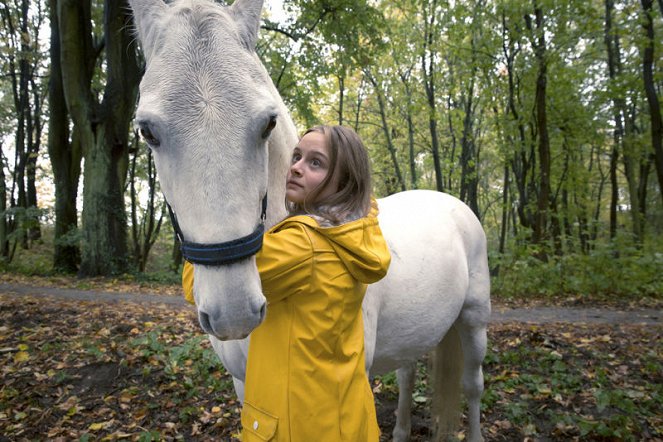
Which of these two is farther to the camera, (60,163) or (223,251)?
(60,163)

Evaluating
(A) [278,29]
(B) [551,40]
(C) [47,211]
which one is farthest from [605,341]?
(C) [47,211]

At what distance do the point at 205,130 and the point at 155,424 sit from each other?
3068mm

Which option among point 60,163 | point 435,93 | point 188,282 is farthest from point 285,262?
point 435,93

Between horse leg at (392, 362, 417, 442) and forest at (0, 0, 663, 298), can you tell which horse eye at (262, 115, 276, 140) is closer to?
horse leg at (392, 362, 417, 442)

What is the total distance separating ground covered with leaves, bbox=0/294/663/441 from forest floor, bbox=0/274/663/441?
0.01 metres

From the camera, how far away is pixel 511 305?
7316 mm

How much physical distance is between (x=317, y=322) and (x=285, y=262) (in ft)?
0.78

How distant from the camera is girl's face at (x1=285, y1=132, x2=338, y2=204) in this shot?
4.71ft

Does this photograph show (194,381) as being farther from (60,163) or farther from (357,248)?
(60,163)

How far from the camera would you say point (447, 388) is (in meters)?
2.96

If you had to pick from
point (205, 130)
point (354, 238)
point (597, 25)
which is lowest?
point (354, 238)

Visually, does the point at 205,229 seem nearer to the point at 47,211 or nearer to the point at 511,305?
the point at 511,305

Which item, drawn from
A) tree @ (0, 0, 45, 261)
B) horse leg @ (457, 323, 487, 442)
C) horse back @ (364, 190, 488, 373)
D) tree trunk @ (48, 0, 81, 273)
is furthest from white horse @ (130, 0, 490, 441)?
tree @ (0, 0, 45, 261)

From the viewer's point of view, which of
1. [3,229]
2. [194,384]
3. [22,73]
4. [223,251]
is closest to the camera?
[223,251]
